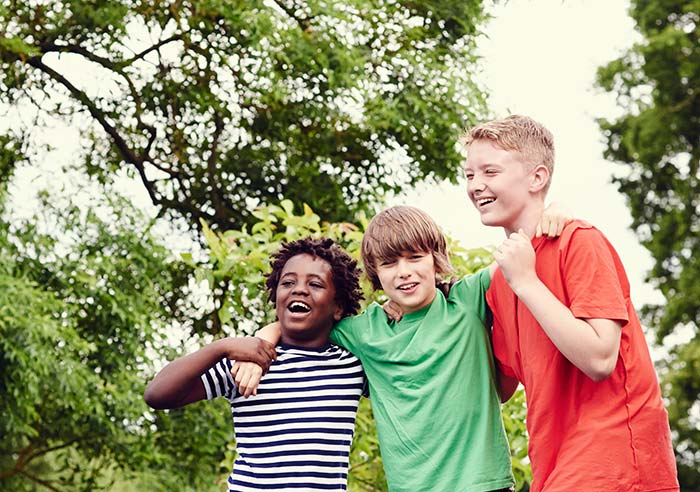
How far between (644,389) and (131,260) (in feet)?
16.3

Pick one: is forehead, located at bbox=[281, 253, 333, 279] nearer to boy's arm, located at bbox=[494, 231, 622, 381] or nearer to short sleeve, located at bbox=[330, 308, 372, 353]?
short sleeve, located at bbox=[330, 308, 372, 353]

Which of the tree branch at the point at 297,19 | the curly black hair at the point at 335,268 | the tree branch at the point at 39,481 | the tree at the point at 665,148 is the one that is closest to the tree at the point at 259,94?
the tree branch at the point at 297,19

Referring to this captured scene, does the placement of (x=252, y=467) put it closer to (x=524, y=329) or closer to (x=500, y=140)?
(x=524, y=329)

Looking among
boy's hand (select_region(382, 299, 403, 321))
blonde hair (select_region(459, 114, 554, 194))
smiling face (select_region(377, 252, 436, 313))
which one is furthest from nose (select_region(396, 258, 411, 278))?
blonde hair (select_region(459, 114, 554, 194))

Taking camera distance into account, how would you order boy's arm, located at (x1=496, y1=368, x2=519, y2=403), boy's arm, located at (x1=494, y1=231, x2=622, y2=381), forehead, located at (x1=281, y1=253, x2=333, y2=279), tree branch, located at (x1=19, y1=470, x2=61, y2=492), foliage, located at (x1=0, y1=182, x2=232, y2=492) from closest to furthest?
boy's arm, located at (x1=494, y1=231, x2=622, y2=381) < boy's arm, located at (x1=496, y1=368, x2=519, y2=403) < forehead, located at (x1=281, y1=253, x2=333, y2=279) < foliage, located at (x1=0, y1=182, x2=232, y2=492) < tree branch, located at (x1=19, y1=470, x2=61, y2=492)

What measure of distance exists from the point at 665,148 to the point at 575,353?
448 inches

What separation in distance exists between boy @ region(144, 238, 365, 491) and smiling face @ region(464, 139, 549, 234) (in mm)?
539

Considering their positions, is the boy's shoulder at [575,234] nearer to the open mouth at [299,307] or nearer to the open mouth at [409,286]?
the open mouth at [409,286]

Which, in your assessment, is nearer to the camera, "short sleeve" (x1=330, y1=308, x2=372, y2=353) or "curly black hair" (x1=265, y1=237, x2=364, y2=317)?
"short sleeve" (x1=330, y1=308, x2=372, y2=353)

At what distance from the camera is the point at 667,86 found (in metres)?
13.0

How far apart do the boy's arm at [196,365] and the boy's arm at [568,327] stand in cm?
71

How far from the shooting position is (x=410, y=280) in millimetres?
2660

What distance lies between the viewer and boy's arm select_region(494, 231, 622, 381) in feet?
7.22

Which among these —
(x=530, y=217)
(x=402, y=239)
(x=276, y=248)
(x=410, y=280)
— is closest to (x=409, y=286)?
(x=410, y=280)
